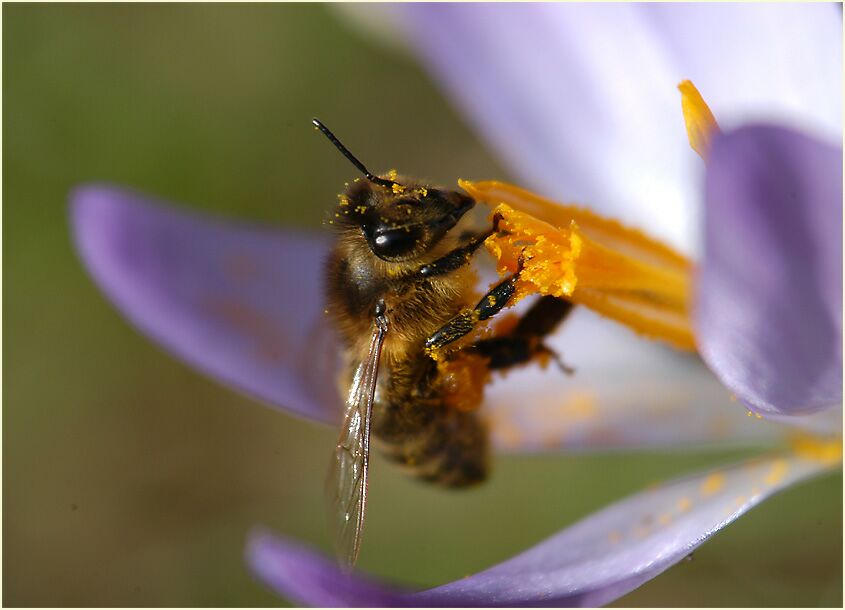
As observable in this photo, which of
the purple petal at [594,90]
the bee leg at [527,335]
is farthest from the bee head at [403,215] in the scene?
the purple petal at [594,90]

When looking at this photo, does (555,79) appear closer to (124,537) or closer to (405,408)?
(405,408)

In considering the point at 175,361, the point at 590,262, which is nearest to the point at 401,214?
the point at 590,262

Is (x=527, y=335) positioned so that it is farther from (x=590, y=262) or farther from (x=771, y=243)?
(x=771, y=243)

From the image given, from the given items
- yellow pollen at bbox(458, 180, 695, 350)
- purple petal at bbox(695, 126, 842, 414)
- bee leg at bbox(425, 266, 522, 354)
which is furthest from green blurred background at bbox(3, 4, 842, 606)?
purple petal at bbox(695, 126, 842, 414)

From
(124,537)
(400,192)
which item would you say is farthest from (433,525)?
(400,192)

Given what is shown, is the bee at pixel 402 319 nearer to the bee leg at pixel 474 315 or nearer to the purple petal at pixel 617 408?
the bee leg at pixel 474 315
